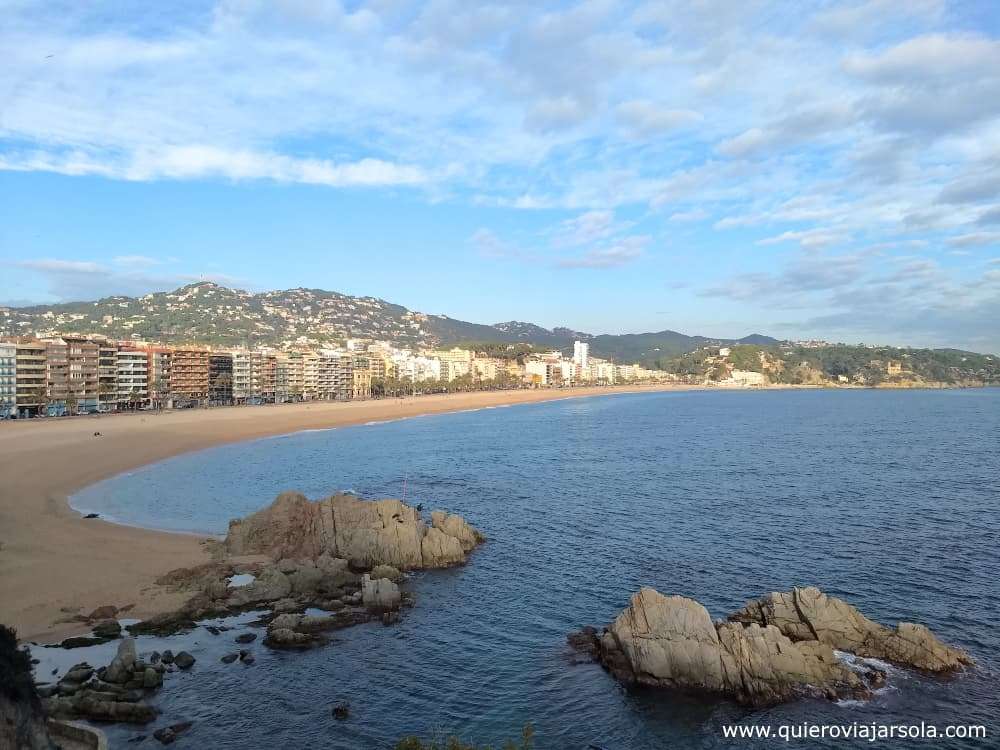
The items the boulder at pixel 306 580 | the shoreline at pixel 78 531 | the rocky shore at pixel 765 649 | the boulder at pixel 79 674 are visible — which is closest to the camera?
the boulder at pixel 79 674

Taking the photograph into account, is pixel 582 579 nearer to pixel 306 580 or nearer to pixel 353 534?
pixel 353 534

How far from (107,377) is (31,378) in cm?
1273

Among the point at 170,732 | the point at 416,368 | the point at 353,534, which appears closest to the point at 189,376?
the point at 416,368

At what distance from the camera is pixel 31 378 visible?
8725cm

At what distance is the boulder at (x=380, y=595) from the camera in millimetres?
21891

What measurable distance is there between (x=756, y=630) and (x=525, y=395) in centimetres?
15869

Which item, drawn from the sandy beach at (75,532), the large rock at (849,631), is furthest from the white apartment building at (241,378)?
the large rock at (849,631)

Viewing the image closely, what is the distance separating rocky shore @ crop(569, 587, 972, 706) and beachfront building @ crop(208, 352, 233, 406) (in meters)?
113

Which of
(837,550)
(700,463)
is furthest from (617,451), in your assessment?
(837,550)

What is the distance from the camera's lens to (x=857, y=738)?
47.1ft

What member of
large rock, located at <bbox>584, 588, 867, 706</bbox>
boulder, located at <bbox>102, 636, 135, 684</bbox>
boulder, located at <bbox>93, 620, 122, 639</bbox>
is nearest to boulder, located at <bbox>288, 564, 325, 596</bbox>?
boulder, located at <bbox>93, 620, 122, 639</bbox>

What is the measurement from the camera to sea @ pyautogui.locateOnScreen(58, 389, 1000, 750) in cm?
1509

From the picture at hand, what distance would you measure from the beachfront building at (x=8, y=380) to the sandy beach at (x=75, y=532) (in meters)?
11.1

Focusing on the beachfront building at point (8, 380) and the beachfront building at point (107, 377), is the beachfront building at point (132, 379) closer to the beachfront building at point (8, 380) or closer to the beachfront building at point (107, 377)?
the beachfront building at point (107, 377)
